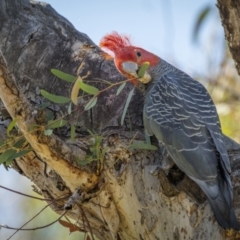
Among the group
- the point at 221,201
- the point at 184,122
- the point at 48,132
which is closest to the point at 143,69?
the point at 184,122

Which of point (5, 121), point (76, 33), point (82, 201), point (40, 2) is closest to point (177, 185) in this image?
point (82, 201)

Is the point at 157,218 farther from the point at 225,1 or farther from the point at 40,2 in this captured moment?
the point at 40,2

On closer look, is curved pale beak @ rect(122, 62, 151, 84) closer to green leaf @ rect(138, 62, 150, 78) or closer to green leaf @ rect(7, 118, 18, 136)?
green leaf @ rect(138, 62, 150, 78)

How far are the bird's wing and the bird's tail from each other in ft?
0.14

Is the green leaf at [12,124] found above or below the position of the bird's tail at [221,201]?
above

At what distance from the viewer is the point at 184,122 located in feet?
11.8

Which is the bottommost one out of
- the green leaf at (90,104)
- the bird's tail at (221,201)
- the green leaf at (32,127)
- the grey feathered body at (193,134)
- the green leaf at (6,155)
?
the bird's tail at (221,201)

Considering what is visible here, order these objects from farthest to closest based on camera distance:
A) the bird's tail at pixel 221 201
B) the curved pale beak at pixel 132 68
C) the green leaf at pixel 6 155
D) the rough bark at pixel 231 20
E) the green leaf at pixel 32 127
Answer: the curved pale beak at pixel 132 68, the green leaf at pixel 6 155, the bird's tail at pixel 221 201, the green leaf at pixel 32 127, the rough bark at pixel 231 20

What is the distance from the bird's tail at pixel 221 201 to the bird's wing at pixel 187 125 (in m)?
0.04

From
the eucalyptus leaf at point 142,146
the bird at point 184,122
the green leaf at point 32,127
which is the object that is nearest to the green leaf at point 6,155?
the green leaf at point 32,127

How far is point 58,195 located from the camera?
3.73 meters

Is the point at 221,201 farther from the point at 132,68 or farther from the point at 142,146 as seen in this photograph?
the point at 132,68

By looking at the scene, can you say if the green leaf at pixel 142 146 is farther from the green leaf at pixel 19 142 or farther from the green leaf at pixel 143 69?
the green leaf at pixel 19 142

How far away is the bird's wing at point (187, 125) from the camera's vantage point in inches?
135
